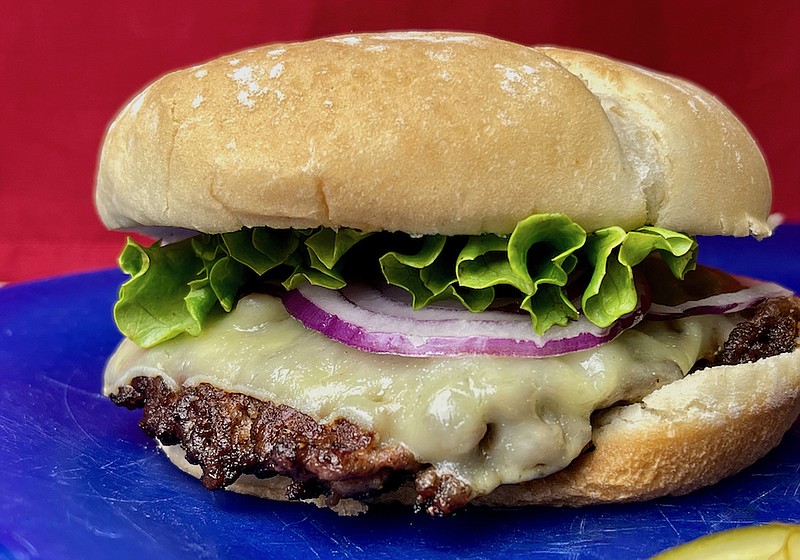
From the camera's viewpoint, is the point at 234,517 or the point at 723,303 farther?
the point at 723,303

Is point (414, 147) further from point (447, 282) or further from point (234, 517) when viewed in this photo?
point (234, 517)

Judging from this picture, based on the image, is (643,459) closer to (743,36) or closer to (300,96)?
(300,96)

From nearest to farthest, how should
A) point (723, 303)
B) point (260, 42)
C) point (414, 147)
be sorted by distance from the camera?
point (414, 147) < point (723, 303) < point (260, 42)

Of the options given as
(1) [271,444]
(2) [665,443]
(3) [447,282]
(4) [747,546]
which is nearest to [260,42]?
(3) [447,282]

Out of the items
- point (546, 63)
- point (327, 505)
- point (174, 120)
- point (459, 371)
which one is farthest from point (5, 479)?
point (546, 63)

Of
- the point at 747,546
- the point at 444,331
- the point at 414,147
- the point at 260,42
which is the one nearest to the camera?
the point at 747,546

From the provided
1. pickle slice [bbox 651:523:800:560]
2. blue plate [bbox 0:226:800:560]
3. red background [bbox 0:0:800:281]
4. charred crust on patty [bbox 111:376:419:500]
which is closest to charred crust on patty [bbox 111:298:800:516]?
charred crust on patty [bbox 111:376:419:500]

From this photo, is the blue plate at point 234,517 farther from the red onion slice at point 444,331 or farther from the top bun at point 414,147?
the top bun at point 414,147

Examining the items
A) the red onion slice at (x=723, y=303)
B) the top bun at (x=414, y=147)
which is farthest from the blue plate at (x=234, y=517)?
the top bun at (x=414, y=147)

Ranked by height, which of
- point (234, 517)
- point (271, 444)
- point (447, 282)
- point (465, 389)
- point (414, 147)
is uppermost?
point (414, 147)
